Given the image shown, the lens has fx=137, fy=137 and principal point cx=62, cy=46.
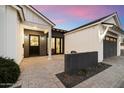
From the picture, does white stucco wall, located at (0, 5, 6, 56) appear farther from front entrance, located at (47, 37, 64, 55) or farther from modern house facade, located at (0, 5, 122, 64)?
front entrance, located at (47, 37, 64, 55)

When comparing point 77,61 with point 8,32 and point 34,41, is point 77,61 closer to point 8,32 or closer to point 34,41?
point 8,32

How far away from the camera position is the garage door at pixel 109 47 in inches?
553

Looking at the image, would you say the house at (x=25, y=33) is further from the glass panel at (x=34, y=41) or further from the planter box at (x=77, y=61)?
the planter box at (x=77, y=61)

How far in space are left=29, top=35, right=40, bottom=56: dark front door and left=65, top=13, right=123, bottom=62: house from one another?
379cm

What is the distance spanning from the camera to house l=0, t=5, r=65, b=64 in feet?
21.7

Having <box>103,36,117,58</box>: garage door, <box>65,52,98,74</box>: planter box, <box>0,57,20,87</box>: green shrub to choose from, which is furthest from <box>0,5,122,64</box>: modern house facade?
<box>65,52,98,74</box>: planter box

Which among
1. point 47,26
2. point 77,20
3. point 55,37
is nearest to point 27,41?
point 47,26

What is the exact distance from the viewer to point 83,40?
44.9 ft

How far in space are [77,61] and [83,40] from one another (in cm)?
619

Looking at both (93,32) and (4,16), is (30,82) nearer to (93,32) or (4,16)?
(4,16)

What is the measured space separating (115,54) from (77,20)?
6.56 m

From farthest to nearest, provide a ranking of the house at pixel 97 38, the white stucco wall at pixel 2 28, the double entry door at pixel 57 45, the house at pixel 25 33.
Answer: the double entry door at pixel 57 45, the house at pixel 97 38, the house at pixel 25 33, the white stucco wall at pixel 2 28

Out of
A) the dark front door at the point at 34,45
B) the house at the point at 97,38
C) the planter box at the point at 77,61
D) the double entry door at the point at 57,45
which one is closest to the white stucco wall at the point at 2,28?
the planter box at the point at 77,61

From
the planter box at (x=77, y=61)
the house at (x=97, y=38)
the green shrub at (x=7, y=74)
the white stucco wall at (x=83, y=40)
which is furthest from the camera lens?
the white stucco wall at (x=83, y=40)
